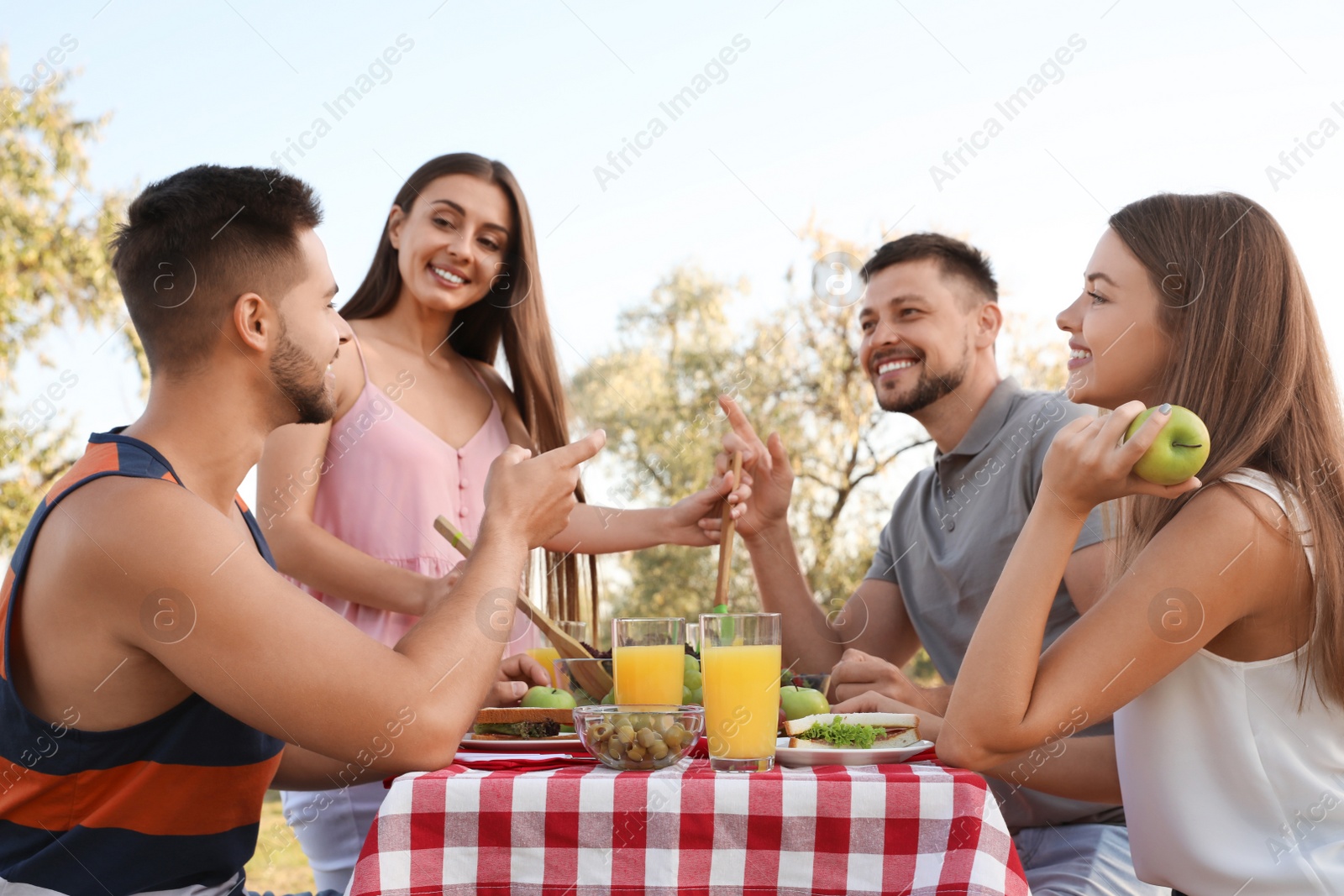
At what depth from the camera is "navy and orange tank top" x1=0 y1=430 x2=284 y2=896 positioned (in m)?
1.50

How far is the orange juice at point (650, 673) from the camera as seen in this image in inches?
66.9

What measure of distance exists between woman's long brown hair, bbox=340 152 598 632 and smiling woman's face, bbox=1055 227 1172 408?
1.59 metres

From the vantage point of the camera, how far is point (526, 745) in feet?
5.57

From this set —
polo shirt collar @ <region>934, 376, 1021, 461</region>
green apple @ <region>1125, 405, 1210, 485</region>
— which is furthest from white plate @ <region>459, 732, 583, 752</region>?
polo shirt collar @ <region>934, 376, 1021, 461</region>

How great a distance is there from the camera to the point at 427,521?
279cm

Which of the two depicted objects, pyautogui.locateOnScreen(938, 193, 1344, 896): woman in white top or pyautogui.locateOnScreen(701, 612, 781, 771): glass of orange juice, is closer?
pyautogui.locateOnScreen(701, 612, 781, 771): glass of orange juice

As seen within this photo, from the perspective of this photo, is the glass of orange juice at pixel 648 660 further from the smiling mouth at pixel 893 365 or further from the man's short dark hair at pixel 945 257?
the man's short dark hair at pixel 945 257

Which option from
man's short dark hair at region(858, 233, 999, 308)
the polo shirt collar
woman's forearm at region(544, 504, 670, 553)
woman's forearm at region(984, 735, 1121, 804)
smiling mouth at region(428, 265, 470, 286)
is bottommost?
woman's forearm at region(984, 735, 1121, 804)

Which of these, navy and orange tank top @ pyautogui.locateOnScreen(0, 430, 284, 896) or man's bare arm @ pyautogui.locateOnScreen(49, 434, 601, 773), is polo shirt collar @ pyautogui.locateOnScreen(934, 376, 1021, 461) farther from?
navy and orange tank top @ pyautogui.locateOnScreen(0, 430, 284, 896)

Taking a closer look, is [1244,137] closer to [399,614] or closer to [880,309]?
[880,309]


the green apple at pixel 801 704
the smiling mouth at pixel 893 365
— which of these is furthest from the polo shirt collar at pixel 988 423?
the green apple at pixel 801 704

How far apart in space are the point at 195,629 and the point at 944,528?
2350 mm

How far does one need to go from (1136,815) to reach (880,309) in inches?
91.5

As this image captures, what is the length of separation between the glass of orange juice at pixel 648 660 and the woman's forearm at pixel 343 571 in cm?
83
